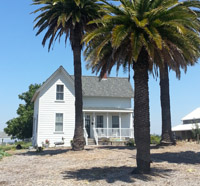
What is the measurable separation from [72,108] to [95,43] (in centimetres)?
1619

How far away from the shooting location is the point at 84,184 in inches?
341

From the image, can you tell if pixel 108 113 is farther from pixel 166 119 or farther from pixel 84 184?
pixel 84 184

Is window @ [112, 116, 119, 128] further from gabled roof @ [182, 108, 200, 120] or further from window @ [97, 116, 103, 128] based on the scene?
gabled roof @ [182, 108, 200, 120]

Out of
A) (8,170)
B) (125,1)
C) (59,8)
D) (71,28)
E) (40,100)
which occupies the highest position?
(59,8)

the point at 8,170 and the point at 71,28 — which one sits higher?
the point at 71,28

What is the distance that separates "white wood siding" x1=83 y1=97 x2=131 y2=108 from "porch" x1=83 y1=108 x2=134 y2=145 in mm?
794

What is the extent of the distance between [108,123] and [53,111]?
6.32 m

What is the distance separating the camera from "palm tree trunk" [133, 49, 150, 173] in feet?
31.9

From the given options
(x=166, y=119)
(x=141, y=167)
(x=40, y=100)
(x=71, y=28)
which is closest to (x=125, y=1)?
(x=141, y=167)

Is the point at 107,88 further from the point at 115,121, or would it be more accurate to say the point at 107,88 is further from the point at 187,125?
the point at 187,125

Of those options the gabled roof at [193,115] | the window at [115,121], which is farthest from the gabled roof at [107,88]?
the gabled roof at [193,115]

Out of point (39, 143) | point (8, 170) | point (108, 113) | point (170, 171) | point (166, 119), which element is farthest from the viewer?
point (108, 113)

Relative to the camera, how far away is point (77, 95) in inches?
696

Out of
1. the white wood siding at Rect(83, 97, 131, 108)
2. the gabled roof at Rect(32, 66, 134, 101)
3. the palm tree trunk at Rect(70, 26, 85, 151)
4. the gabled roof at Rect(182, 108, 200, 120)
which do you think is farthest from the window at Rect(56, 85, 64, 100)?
the gabled roof at Rect(182, 108, 200, 120)
